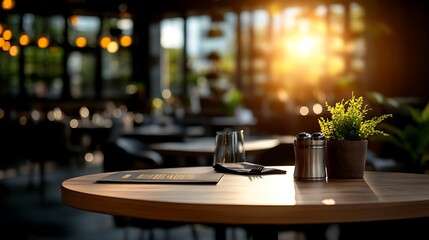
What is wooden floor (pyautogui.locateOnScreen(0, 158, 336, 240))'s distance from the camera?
5344 millimetres

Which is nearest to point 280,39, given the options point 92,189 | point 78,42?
point 78,42

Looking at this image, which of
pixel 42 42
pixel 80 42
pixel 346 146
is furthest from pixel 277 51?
pixel 346 146

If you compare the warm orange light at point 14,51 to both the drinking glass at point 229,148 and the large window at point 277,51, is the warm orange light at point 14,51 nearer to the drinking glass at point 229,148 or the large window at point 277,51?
the large window at point 277,51

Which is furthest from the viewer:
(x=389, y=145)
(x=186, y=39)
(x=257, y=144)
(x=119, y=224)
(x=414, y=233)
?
(x=186, y=39)

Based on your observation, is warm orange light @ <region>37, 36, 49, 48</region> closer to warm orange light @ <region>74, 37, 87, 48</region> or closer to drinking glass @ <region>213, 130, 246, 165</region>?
warm orange light @ <region>74, 37, 87, 48</region>

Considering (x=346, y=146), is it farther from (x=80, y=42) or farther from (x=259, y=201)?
(x=80, y=42)

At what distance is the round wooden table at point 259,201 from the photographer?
1.49 meters

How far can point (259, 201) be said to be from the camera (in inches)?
61.1

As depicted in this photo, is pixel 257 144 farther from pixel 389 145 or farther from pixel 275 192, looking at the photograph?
pixel 275 192

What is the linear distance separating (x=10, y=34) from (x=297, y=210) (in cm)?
1282

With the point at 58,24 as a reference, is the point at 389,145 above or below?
below

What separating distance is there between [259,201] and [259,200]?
2 centimetres

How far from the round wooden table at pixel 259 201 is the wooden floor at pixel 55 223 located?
7.76ft

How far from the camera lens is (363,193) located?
1724 millimetres
